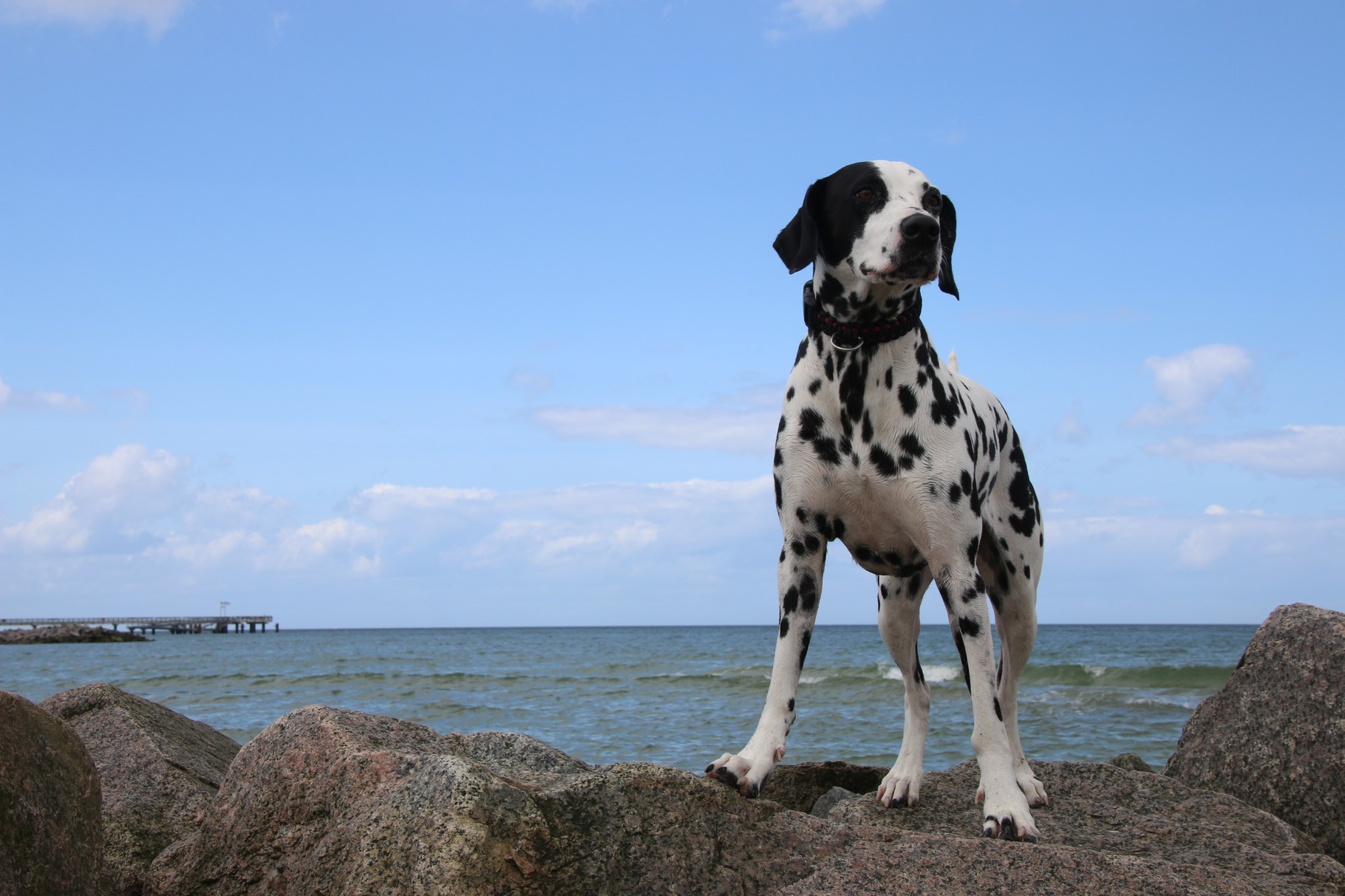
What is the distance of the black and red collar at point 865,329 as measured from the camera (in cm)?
414

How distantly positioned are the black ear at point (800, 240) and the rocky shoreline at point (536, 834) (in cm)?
203

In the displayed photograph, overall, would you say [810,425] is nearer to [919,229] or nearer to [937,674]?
[919,229]

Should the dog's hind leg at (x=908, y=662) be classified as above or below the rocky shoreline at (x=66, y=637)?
above

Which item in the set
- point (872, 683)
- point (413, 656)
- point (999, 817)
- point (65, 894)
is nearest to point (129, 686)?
point (872, 683)

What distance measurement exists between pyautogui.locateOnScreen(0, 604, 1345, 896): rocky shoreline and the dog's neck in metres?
1.92

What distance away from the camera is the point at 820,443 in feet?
13.6

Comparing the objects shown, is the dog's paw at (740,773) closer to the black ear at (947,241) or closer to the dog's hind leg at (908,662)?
the dog's hind leg at (908,662)

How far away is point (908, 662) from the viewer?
4734 millimetres

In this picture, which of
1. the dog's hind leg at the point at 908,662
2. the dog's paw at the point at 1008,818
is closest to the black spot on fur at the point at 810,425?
the dog's hind leg at the point at 908,662

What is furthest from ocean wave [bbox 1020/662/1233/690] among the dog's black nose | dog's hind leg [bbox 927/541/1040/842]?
the dog's black nose

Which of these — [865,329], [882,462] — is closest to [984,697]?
[882,462]

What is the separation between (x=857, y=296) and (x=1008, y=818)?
2.09 meters

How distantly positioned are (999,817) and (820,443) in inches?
61.9

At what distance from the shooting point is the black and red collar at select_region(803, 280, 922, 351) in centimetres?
414
